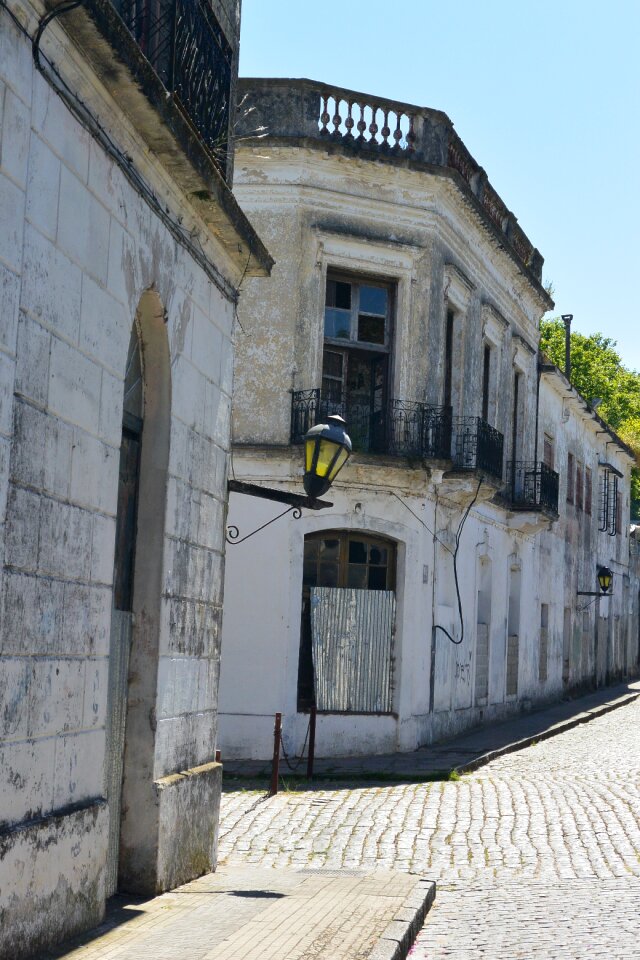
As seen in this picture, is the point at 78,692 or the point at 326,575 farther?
the point at 326,575

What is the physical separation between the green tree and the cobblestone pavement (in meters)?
33.9

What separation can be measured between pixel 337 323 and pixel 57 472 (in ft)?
39.8

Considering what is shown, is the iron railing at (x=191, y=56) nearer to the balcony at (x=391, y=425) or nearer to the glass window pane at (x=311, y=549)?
the balcony at (x=391, y=425)

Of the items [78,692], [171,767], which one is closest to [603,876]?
[171,767]

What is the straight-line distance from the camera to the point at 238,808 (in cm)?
1259

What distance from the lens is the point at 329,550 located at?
1778 cm

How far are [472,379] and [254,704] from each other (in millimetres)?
6484

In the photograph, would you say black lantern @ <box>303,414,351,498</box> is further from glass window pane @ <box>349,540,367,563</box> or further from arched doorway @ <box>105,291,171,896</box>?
glass window pane @ <box>349,540,367,563</box>

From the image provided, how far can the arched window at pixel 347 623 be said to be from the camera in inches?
679

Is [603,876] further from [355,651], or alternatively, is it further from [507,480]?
[507,480]

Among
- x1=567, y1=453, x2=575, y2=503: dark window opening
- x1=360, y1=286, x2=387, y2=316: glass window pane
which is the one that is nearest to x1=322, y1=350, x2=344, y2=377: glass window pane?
x1=360, y1=286, x2=387, y2=316: glass window pane

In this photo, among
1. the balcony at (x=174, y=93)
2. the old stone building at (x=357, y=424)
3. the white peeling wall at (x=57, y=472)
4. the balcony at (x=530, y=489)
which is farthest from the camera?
the balcony at (x=530, y=489)

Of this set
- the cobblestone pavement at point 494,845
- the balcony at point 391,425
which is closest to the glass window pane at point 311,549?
the balcony at point 391,425

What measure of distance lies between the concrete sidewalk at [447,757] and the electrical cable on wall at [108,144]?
7.24m
